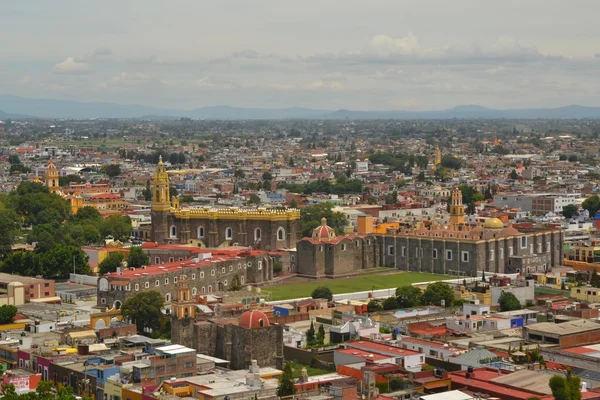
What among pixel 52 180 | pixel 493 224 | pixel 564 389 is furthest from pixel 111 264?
pixel 52 180

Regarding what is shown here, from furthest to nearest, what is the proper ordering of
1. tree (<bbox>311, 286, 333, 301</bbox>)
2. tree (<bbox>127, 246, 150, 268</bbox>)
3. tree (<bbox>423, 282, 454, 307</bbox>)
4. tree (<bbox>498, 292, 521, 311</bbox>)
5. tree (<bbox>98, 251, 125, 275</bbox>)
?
tree (<bbox>127, 246, 150, 268</bbox>) < tree (<bbox>98, 251, 125, 275</bbox>) < tree (<bbox>311, 286, 333, 301</bbox>) < tree (<bbox>423, 282, 454, 307</bbox>) < tree (<bbox>498, 292, 521, 311</bbox>)

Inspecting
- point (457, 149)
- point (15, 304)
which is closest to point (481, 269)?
point (15, 304)

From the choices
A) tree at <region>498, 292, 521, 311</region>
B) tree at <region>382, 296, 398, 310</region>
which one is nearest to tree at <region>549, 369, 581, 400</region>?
tree at <region>498, 292, 521, 311</region>

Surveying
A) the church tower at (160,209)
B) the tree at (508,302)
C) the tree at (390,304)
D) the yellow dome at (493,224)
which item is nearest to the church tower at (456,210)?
the yellow dome at (493,224)

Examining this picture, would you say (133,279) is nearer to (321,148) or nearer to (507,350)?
(507,350)

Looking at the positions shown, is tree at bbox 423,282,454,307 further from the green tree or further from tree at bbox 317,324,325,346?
the green tree

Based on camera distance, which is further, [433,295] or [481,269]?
[481,269]
